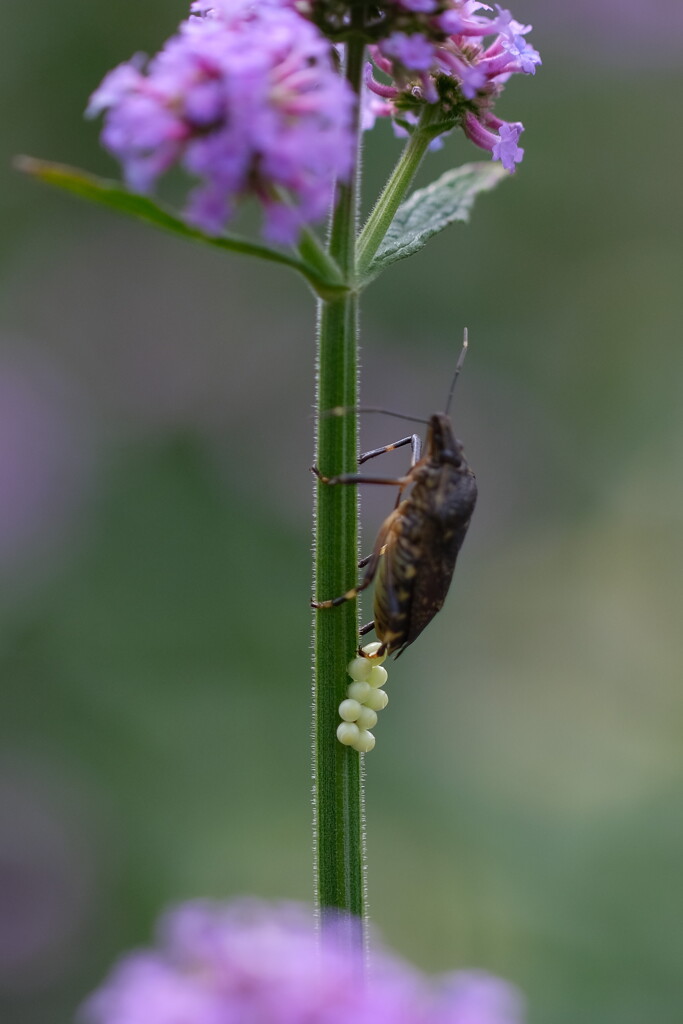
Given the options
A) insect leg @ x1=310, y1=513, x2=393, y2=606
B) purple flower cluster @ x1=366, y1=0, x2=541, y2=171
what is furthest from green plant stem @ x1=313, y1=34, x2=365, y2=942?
purple flower cluster @ x1=366, y1=0, x2=541, y2=171

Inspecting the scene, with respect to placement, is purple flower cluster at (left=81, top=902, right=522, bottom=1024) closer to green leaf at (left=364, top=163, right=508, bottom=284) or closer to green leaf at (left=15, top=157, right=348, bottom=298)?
green leaf at (left=15, top=157, right=348, bottom=298)

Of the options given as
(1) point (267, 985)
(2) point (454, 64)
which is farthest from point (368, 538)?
(1) point (267, 985)

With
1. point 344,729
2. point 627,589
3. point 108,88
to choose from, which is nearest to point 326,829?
point 344,729

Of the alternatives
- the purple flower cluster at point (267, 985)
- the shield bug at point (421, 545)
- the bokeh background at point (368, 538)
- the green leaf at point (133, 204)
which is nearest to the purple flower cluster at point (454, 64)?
the green leaf at point (133, 204)

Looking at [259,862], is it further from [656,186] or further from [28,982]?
[656,186]

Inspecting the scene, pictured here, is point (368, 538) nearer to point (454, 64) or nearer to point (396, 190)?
point (396, 190)

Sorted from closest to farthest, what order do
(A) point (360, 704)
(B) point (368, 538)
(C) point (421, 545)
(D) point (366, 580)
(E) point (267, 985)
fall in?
(E) point (267, 985)
(A) point (360, 704)
(D) point (366, 580)
(C) point (421, 545)
(B) point (368, 538)

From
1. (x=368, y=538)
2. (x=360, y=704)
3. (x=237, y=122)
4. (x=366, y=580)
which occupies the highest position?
(x=237, y=122)
